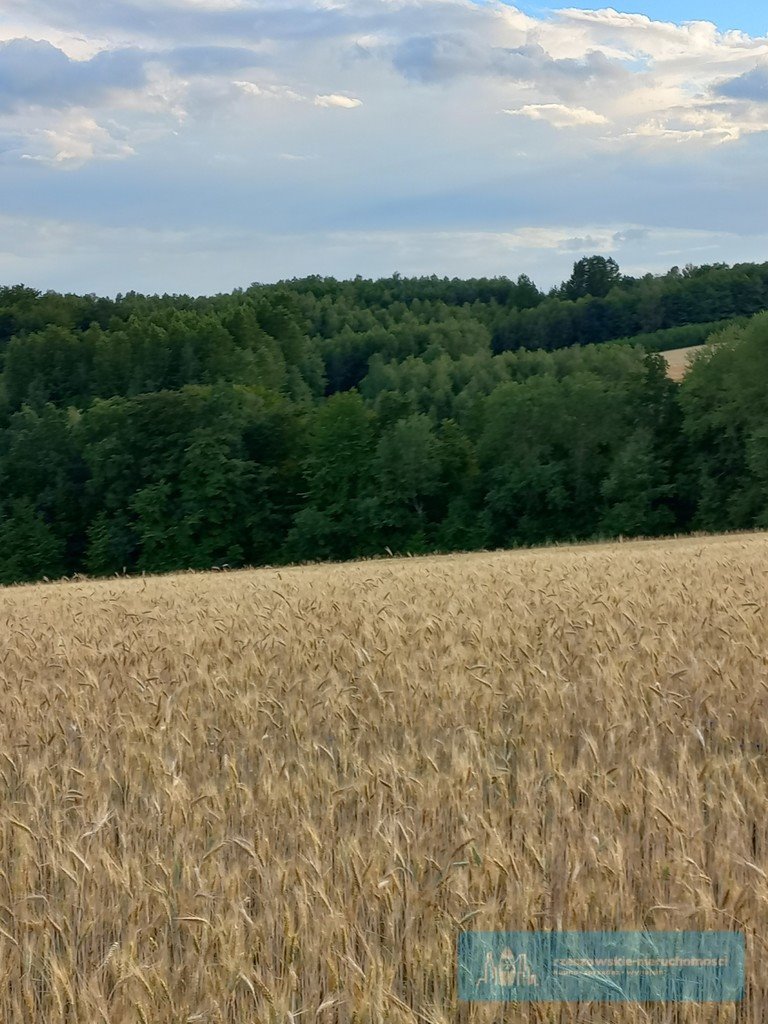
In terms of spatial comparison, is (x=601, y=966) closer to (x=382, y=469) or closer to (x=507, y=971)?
(x=507, y=971)

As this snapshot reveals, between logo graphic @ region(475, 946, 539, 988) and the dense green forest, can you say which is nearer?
logo graphic @ region(475, 946, 539, 988)

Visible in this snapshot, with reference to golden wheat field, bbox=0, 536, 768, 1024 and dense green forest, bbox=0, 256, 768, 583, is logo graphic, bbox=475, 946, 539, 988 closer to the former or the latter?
golden wheat field, bbox=0, 536, 768, 1024

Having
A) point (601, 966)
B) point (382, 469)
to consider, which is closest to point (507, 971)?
point (601, 966)

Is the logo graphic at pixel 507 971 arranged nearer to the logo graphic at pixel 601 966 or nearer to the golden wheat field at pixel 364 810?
the logo graphic at pixel 601 966

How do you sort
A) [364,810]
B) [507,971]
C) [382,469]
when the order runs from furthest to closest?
[382,469], [364,810], [507,971]

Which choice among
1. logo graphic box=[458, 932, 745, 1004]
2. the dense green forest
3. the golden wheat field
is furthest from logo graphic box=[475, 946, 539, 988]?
the dense green forest

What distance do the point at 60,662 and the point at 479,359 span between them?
357 feet

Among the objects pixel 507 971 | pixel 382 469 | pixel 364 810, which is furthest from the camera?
pixel 382 469

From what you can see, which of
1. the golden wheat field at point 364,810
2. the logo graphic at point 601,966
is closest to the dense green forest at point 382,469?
the golden wheat field at point 364,810

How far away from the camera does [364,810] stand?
182 inches

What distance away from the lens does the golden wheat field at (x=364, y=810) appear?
3.34 meters

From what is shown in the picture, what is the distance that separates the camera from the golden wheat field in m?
3.34

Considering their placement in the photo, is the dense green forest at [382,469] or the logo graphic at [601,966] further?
the dense green forest at [382,469]

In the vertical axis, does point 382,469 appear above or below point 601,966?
below
